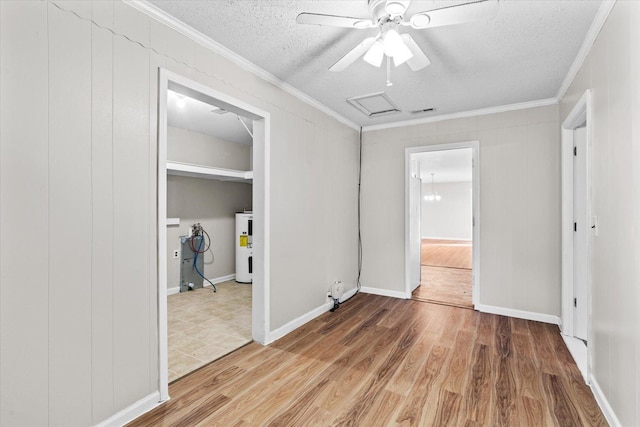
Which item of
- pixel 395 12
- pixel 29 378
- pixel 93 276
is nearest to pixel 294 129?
pixel 395 12

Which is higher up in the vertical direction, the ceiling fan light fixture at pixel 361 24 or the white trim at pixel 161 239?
the ceiling fan light fixture at pixel 361 24

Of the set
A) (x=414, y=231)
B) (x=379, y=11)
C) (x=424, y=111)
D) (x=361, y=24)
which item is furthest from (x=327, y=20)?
(x=414, y=231)

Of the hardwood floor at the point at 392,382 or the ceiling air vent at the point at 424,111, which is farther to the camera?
the ceiling air vent at the point at 424,111

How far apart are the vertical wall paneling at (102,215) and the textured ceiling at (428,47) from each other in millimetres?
511

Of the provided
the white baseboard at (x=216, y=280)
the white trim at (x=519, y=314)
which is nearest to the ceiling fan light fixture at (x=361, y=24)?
the white trim at (x=519, y=314)

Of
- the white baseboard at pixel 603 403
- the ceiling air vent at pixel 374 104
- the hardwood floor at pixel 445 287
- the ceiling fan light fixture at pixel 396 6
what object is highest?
the ceiling air vent at pixel 374 104

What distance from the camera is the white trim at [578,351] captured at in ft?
7.74

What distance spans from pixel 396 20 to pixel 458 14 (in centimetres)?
38

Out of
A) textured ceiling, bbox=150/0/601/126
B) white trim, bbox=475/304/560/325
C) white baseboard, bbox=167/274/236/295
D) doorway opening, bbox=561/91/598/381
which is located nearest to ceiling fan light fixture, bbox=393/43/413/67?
textured ceiling, bbox=150/0/601/126

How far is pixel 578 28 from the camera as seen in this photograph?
209 cm

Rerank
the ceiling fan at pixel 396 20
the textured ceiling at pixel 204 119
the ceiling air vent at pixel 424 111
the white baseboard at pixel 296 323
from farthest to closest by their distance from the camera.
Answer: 1. the ceiling air vent at pixel 424 111
2. the textured ceiling at pixel 204 119
3. the white baseboard at pixel 296 323
4. the ceiling fan at pixel 396 20

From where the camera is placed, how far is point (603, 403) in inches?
73.7

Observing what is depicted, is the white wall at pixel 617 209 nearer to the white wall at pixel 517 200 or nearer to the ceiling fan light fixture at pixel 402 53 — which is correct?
the ceiling fan light fixture at pixel 402 53

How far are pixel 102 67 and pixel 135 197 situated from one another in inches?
28.9
